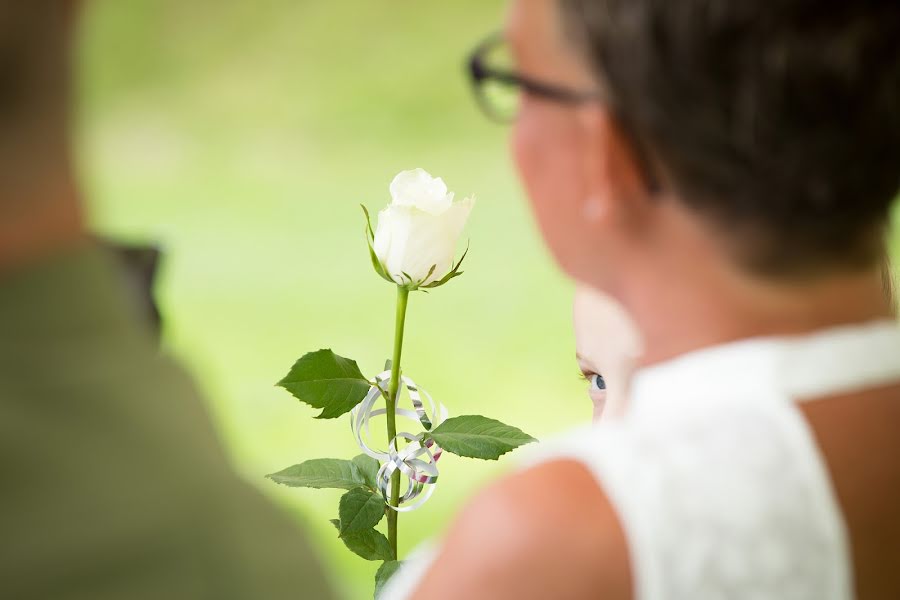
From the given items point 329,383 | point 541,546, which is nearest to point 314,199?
point 329,383

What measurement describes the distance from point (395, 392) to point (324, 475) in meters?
0.07

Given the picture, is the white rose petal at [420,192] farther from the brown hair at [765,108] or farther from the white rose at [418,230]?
Answer: the brown hair at [765,108]

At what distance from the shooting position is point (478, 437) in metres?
0.75

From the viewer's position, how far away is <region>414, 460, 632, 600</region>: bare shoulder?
19.0 inches

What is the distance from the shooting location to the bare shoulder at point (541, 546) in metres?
0.48

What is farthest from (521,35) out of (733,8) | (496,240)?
(496,240)

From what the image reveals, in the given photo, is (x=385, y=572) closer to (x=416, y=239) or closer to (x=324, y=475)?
(x=324, y=475)

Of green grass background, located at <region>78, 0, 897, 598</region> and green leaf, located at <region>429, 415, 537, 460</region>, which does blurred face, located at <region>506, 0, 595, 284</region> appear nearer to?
green leaf, located at <region>429, 415, 537, 460</region>

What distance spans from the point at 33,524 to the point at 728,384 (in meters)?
0.30

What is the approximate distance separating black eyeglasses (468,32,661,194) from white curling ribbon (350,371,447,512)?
24 cm

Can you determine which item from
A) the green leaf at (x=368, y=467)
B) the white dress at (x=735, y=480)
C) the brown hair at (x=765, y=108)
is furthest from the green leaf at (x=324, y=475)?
the brown hair at (x=765, y=108)

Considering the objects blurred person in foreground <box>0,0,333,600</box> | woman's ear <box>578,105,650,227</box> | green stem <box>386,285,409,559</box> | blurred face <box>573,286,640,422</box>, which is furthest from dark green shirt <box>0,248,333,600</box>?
blurred face <box>573,286,640,422</box>

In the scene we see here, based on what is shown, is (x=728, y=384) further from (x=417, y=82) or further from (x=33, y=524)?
(x=417, y=82)

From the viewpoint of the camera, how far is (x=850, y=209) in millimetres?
516
